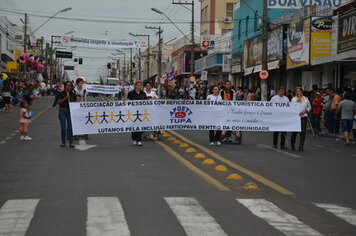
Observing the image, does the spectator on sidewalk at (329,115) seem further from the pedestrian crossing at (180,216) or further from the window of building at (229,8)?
the window of building at (229,8)

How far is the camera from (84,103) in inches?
675

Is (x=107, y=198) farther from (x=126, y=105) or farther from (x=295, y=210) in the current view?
(x=126, y=105)

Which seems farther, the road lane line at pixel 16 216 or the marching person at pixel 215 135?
the marching person at pixel 215 135

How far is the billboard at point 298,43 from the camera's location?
3272 cm

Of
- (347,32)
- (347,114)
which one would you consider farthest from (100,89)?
(347,114)

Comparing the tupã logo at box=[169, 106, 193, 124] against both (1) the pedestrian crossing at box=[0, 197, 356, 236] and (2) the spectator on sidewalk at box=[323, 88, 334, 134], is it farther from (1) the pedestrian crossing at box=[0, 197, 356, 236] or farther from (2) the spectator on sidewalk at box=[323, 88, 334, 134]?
(1) the pedestrian crossing at box=[0, 197, 356, 236]

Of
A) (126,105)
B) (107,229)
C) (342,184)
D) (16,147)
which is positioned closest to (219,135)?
(126,105)

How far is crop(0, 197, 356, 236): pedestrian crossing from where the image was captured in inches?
269

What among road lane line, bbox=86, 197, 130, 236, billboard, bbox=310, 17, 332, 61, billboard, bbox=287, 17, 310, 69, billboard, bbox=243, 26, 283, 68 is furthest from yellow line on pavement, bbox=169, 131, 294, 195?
→ billboard, bbox=243, 26, 283, 68

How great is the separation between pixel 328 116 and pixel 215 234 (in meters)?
19.0

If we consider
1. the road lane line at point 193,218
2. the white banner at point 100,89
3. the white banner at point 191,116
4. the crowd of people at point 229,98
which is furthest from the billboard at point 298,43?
the road lane line at point 193,218

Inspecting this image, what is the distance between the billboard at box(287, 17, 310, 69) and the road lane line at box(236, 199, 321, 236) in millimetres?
24715

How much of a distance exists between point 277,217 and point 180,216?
1.23 m

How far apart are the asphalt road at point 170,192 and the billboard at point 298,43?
56.4 feet
